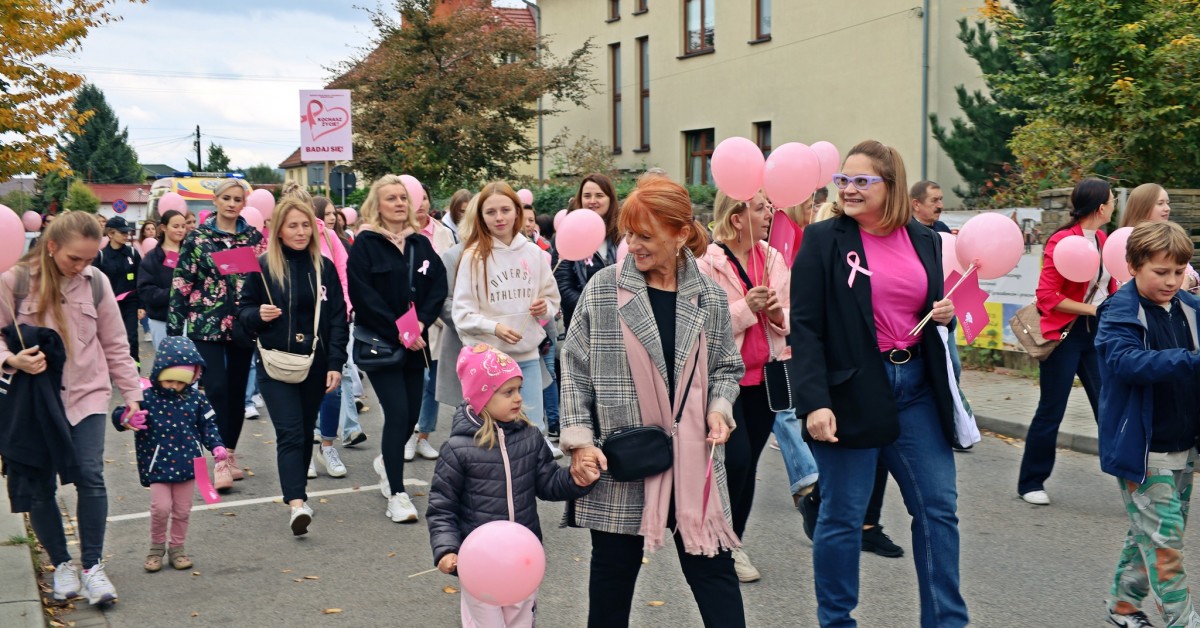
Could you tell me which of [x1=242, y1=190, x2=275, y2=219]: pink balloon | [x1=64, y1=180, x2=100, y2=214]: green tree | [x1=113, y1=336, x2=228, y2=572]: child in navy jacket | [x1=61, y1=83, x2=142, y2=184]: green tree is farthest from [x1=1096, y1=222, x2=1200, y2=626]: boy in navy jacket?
[x1=61, y1=83, x2=142, y2=184]: green tree

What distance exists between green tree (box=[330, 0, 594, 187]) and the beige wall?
1891 mm

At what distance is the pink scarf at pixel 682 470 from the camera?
11.8 feet

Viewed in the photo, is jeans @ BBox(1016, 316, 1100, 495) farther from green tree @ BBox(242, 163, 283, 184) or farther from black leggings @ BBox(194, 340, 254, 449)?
green tree @ BBox(242, 163, 283, 184)

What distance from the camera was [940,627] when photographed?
4074 millimetres

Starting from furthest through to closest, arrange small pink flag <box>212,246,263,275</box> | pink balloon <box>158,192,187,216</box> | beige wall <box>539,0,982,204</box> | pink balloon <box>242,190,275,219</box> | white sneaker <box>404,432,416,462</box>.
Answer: beige wall <box>539,0,982,204</box> < pink balloon <box>158,192,187,216</box> < pink balloon <box>242,190,275,219</box> < white sneaker <box>404,432,416,462</box> < small pink flag <box>212,246,263,275</box>

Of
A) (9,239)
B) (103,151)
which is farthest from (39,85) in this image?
(103,151)

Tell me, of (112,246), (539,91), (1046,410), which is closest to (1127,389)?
(1046,410)

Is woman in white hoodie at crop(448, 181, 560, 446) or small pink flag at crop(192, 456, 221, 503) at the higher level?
woman in white hoodie at crop(448, 181, 560, 446)

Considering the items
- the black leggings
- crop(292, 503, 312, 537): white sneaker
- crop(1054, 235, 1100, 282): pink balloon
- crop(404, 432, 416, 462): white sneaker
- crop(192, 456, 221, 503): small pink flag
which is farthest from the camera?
crop(404, 432, 416, 462): white sneaker

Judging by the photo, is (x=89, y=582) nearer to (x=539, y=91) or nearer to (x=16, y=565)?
(x=16, y=565)

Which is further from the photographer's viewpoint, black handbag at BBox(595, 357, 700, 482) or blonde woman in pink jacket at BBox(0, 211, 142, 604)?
blonde woman in pink jacket at BBox(0, 211, 142, 604)

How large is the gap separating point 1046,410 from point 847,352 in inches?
130

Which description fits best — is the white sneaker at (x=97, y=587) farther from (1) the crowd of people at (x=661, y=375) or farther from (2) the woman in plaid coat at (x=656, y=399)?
(2) the woman in plaid coat at (x=656, y=399)

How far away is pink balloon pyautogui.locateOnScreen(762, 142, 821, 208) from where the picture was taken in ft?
17.3
